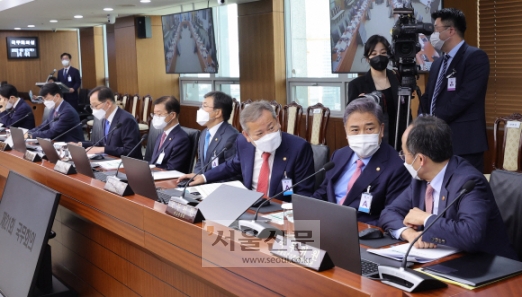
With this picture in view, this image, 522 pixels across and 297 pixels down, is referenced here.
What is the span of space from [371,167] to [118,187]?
1.07 metres

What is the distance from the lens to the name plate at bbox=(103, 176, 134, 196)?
2.49 meters

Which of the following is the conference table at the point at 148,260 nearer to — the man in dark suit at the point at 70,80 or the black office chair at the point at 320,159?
the black office chair at the point at 320,159

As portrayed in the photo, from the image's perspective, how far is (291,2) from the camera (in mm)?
7730

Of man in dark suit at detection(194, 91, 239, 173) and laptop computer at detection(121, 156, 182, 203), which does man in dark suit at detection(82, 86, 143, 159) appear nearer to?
man in dark suit at detection(194, 91, 239, 173)

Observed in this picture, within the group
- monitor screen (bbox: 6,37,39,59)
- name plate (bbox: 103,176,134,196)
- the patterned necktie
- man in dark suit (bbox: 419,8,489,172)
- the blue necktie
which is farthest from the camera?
monitor screen (bbox: 6,37,39,59)

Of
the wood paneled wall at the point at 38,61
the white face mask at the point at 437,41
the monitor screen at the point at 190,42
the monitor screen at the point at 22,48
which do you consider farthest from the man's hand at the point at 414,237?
the monitor screen at the point at 22,48

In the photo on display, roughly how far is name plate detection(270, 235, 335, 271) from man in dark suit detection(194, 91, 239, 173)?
208 cm

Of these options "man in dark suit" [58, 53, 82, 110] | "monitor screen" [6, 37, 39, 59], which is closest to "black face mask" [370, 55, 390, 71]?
"man in dark suit" [58, 53, 82, 110]

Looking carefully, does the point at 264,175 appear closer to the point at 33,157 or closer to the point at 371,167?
the point at 371,167

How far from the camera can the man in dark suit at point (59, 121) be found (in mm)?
5931

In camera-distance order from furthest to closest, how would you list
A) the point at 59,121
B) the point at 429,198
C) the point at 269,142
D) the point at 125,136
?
the point at 59,121 < the point at 125,136 < the point at 269,142 < the point at 429,198

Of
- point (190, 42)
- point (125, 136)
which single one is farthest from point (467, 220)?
point (190, 42)

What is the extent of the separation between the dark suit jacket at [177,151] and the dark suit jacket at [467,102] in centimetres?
163

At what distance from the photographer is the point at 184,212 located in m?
2.08
